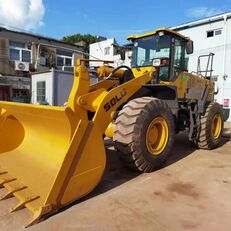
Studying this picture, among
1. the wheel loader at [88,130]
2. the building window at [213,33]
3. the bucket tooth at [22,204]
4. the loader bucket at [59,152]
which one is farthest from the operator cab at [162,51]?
the building window at [213,33]

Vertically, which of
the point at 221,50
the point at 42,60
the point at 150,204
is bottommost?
the point at 150,204

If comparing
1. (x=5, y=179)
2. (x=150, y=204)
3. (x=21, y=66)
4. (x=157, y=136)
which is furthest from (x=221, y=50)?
(x=5, y=179)

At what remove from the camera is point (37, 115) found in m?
3.68

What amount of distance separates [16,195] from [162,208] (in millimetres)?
1708

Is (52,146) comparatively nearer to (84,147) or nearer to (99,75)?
(84,147)

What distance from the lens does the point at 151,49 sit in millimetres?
5504

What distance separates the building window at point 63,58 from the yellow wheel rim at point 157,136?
1843 cm

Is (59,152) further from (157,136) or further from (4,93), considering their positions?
(4,93)

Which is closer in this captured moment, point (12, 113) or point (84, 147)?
point (84, 147)

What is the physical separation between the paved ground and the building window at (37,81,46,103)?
→ 9.95 m

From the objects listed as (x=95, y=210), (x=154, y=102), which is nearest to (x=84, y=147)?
(x=95, y=210)

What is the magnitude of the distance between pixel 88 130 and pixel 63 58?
19722 millimetres

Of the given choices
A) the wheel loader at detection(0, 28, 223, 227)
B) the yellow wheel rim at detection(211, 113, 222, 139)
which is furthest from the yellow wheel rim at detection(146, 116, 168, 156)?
the yellow wheel rim at detection(211, 113, 222, 139)

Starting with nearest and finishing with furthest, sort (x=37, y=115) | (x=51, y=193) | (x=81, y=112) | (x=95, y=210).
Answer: (x=51, y=193) → (x=95, y=210) → (x=81, y=112) → (x=37, y=115)
